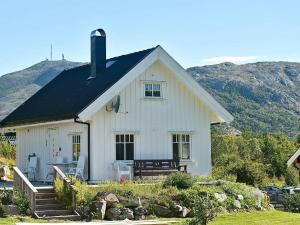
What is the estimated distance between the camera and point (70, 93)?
3095cm

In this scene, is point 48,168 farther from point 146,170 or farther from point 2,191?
point 2,191

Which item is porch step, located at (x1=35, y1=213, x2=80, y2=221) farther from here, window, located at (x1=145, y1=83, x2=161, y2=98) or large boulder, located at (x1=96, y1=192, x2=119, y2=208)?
window, located at (x1=145, y1=83, x2=161, y2=98)

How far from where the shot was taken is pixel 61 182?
22.5 metres

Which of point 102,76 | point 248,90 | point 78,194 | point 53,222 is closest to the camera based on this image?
point 53,222

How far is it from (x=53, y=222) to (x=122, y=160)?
26.1 ft

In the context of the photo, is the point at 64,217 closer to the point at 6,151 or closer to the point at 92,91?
the point at 92,91

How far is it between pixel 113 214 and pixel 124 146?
276 inches

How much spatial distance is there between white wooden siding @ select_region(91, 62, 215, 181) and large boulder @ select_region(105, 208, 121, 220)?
577 cm

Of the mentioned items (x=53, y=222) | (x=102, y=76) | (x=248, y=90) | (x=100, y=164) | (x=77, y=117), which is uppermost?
(x=248, y=90)

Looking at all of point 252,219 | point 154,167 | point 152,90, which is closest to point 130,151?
point 154,167

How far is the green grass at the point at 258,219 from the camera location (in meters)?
20.1

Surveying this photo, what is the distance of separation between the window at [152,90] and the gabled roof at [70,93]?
3.93 ft

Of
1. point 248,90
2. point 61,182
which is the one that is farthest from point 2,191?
point 248,90

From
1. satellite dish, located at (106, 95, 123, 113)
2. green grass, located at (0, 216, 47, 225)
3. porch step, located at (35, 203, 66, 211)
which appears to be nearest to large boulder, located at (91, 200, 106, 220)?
porch step, located at (35, 203, 66, 211)
